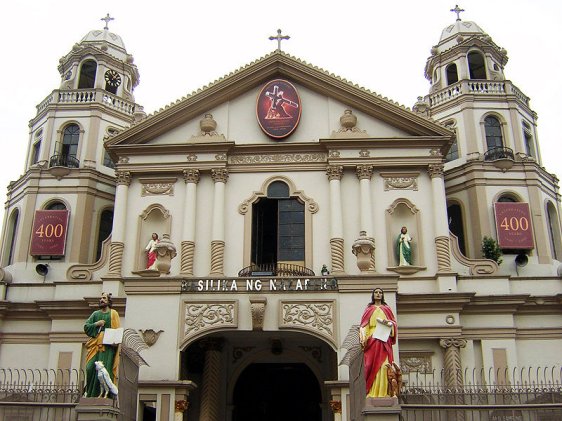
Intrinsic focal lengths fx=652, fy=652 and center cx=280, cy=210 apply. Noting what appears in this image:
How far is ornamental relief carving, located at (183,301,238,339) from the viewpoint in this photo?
19.7 metres

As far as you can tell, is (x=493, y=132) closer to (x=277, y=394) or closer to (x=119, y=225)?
(x=277, y=394)

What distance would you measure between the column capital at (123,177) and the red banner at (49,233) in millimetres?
4424

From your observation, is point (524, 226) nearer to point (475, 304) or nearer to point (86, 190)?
point (475, 304)

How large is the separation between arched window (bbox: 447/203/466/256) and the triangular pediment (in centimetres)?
497

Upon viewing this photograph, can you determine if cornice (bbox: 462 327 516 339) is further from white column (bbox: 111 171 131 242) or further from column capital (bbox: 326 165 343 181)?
white column (bbox: 111 171 131 242)

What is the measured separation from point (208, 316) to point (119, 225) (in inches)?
271

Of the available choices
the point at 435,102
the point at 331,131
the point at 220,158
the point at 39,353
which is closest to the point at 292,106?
the point at 331,131

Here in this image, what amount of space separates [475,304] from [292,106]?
10281mm

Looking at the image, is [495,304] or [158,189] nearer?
[495,304]

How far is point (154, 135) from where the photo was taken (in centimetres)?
2616

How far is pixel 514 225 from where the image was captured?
2706cm

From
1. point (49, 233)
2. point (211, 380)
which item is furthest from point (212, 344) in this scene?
point (49, 233)

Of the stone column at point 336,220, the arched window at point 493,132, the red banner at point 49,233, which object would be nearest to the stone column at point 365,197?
the stone column at point 336,220

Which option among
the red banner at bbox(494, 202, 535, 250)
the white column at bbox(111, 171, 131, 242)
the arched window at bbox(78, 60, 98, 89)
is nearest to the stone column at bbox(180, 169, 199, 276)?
the white column at bbox(111, 171, 131, 242)
